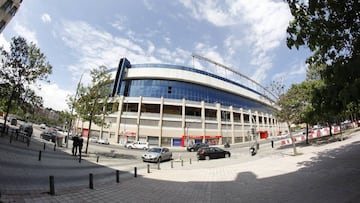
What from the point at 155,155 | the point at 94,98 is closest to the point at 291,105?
the point at 155,155

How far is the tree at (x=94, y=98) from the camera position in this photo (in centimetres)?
2118

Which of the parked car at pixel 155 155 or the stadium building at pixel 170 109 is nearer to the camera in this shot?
the parked car at pixel 155 155

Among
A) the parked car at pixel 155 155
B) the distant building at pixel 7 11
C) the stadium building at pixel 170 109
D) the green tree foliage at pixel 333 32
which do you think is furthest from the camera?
the stadium building at pixel 170 109

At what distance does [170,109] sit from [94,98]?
30898mm

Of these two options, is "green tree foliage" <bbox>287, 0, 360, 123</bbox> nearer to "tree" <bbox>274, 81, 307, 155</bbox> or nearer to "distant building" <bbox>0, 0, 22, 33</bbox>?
"tree" <bbox>274, 81, 307, 155</bbox>

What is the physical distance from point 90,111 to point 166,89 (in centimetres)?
3153

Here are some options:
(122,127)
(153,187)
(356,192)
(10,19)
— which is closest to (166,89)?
(122,127)

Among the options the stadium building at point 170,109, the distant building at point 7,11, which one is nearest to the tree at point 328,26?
the distant building at point 7,11

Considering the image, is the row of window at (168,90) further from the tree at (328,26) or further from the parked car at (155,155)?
the tree at (328,26)

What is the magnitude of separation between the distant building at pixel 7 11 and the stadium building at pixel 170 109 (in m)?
22.7

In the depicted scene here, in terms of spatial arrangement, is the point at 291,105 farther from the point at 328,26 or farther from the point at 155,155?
the point at 328,26

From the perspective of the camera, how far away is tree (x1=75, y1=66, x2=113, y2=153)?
21178 millimetres

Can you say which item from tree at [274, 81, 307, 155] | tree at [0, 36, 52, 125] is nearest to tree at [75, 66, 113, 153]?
tree at [0, 36, 52, 125]

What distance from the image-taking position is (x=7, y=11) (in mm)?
24219
